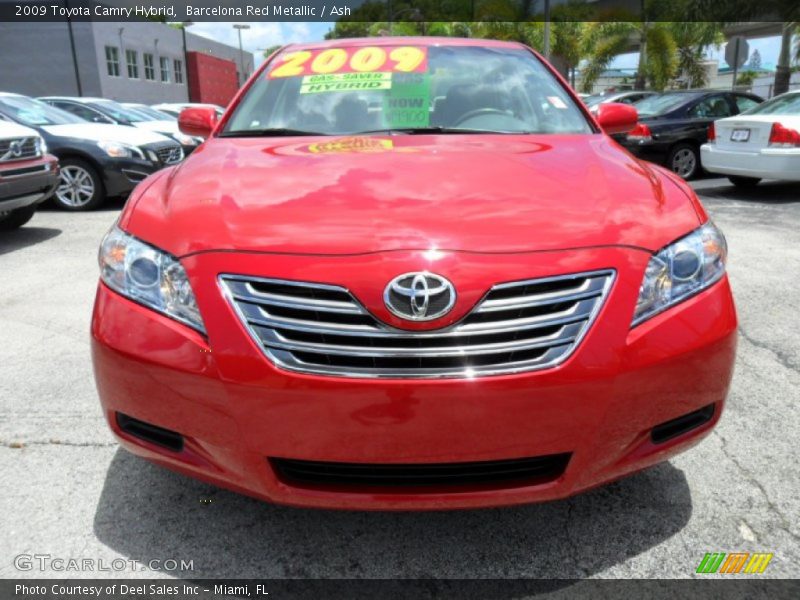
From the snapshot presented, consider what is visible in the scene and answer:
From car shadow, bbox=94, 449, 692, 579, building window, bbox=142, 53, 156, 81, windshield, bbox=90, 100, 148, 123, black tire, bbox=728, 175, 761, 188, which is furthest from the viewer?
building window, bbox=142, 53, 156, 81

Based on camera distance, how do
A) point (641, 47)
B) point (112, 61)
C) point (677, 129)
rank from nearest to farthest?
1. point (677, 129)
2. point (641, 47)
3. point (112, 61)

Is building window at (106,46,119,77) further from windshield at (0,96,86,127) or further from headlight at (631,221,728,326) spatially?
headlight at (631,221,728,326)

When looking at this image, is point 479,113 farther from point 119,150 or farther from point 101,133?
point 101,133

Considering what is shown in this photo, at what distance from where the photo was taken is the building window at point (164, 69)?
135ft

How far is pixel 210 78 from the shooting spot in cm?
4853

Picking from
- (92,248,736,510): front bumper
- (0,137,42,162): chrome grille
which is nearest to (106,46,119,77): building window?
(0,137,42,162): chrome grille

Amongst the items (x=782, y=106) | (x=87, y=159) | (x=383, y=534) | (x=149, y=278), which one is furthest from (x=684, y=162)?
(x=149, y=278)

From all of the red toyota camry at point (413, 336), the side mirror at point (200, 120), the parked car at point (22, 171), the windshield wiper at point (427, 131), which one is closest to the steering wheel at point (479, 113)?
the windshield wiper at point (427, 131)

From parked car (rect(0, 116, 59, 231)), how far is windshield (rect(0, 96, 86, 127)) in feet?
6.72

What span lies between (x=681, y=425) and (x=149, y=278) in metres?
1.52

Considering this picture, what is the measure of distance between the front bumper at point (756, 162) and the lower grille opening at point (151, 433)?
8423mm

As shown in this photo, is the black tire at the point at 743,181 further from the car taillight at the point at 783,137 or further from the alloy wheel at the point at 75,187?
the alloy wheel at the point at 75,187

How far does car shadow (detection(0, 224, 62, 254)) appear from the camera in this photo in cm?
660

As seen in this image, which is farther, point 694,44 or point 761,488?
point 694,44
